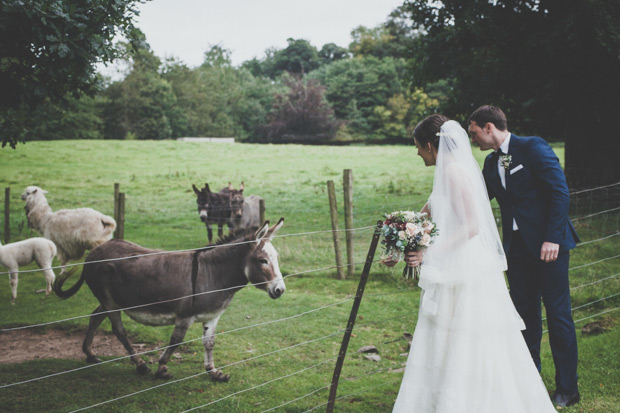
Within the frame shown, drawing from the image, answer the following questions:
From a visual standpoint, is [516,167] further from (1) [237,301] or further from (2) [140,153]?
(2) [140,153]

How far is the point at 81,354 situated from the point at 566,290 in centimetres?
588

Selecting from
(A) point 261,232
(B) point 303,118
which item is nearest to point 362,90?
(B) point 303,118

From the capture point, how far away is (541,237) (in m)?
4.49

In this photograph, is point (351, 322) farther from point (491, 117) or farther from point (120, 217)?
point (120, 217)

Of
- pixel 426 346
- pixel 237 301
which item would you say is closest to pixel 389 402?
pixel 426 346

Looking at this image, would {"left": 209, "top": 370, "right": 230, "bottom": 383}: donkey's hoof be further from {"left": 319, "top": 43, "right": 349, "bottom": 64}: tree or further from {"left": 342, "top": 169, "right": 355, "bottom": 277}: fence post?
{"left": 319, "top": 43, "right": 349, "bottom": 64}: tree

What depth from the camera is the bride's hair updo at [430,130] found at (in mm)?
4227

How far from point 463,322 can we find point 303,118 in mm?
56225

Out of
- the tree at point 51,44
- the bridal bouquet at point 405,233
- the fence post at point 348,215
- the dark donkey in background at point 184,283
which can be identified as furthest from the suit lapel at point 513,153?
the fence post at point 348,215

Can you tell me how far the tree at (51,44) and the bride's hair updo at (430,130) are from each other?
4.10 m

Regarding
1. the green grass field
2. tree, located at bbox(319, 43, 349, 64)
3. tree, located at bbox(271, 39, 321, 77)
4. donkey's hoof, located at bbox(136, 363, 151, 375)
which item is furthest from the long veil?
tree, located at bbox(319, 43, 349, 64)

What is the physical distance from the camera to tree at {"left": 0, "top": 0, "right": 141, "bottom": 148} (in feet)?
18.5

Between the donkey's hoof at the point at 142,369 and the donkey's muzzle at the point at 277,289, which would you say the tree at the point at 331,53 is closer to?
the donkey's muzzle at the point at 277,289

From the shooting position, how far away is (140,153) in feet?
113
